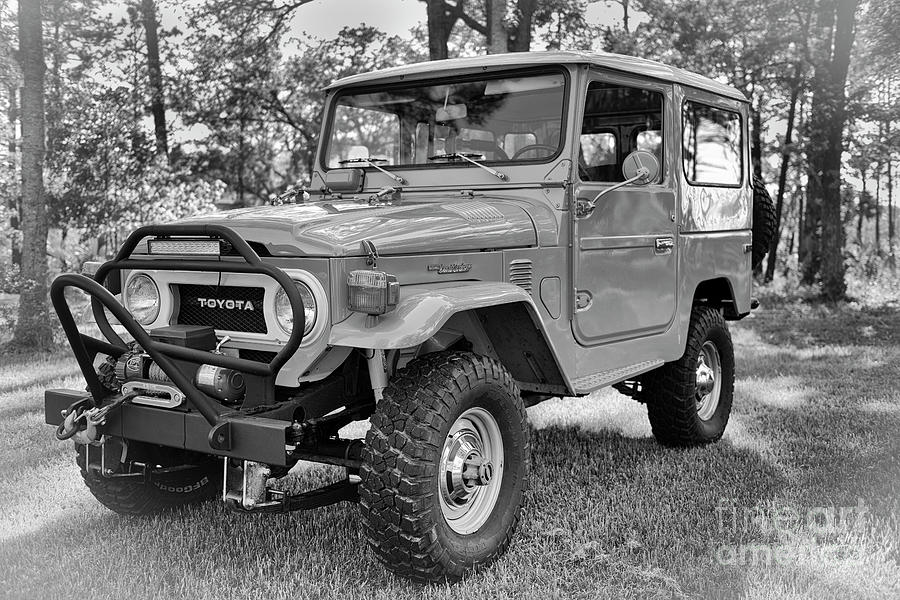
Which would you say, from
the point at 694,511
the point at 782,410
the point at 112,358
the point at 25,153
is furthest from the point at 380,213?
the point at 25,153

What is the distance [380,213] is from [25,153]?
29.1 feet

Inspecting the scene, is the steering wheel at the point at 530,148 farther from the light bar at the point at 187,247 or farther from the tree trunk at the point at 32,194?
the tree trunk at the point at 32,194

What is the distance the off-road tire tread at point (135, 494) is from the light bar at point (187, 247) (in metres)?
1.22

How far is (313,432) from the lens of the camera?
11.7 feet

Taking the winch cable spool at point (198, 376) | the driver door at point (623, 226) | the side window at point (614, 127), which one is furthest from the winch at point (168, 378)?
the side window at point (614, 127)

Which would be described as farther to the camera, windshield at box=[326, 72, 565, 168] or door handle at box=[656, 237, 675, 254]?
door handle at box=[656, 237, 675, 254]

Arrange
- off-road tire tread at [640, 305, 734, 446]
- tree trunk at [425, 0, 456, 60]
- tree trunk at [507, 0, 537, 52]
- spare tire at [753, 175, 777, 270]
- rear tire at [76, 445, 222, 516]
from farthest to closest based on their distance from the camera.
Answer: tree trunk at [507, 0, 537, 52], tree trunk at [425, 0, 456, 60], spare tire at [753, 175, 777, 270], off-road tire tread at [640, 305, 734, 446], rear tire at [76, 445, 222, 516]

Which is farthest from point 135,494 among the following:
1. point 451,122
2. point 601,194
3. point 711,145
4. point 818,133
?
point 818,133

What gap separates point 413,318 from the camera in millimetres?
3281

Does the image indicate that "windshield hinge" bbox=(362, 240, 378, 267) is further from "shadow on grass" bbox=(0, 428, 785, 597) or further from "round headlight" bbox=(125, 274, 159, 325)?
"shadow on grass" bbox=(0, 428, 785, 597)

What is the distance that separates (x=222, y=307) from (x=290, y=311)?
424mm

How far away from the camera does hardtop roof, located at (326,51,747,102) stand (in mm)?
4457

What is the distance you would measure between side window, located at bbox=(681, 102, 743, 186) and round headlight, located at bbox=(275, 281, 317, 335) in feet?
10.00

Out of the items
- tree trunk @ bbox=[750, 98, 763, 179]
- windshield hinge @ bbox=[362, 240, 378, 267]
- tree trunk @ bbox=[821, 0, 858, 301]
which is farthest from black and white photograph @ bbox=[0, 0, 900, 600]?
tree trunk @ bbox=[750, 98, 763, 179]
